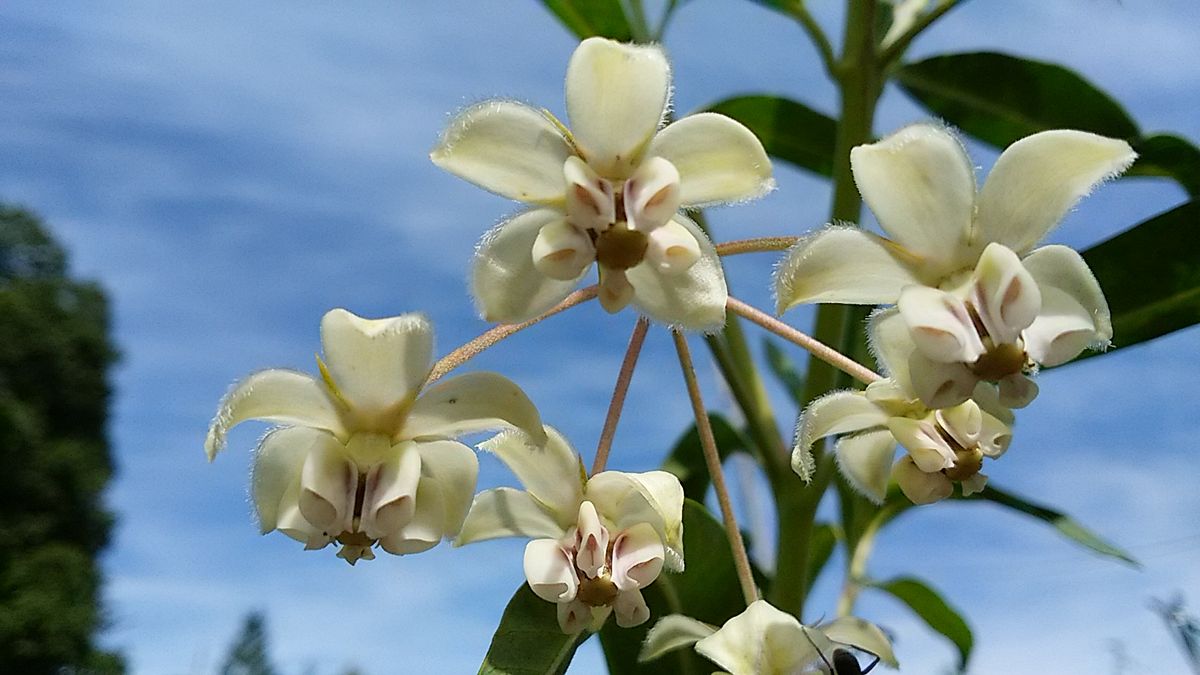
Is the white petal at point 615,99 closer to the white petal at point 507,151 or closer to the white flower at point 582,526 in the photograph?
the white petal at point 507,151

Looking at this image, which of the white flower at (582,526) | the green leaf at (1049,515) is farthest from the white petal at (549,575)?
the green leaf at (1049,515)

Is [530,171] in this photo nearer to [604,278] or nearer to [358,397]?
[604,278]

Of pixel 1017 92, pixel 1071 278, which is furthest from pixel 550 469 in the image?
pixel 1017 92

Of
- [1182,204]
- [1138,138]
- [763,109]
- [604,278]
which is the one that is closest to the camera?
[604,278]


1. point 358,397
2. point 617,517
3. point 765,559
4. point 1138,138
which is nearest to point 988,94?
point 1138,138

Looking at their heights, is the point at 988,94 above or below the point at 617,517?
above

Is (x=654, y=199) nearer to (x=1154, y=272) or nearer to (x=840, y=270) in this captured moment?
(x=840, y=270)
